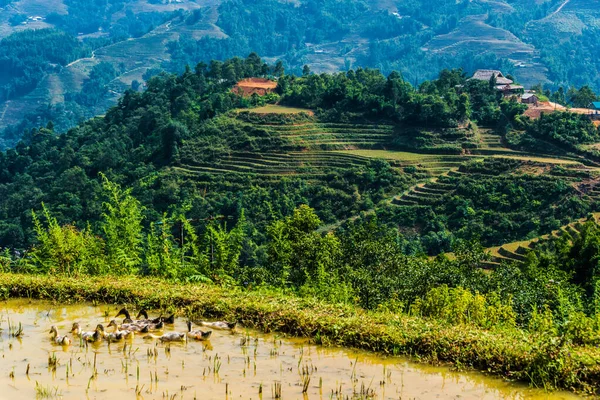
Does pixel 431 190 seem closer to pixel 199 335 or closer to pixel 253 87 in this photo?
pixel 253 87

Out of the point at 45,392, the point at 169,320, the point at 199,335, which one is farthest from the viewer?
the point at 169,320

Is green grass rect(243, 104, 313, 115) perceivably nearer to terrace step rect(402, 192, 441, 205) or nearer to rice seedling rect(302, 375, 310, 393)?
terrace step rect(402, 192, 441, 205)

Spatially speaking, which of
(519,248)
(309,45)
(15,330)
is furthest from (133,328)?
(309,45)

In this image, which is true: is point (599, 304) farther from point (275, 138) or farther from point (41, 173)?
point (41, 173)

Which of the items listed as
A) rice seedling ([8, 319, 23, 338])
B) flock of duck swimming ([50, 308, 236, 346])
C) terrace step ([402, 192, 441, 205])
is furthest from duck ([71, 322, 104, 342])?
terrace step ([402, 192, 441, 205])

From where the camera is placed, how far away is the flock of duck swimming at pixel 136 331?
905 cm

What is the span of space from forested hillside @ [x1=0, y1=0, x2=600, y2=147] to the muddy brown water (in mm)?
94115

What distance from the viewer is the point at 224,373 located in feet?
26.8

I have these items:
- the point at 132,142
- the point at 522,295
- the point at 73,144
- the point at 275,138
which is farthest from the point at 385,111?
the point at 522,295

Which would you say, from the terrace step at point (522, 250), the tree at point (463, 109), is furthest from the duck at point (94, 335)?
the tree at point (463, 109)

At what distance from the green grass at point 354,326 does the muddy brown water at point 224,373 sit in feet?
0.56

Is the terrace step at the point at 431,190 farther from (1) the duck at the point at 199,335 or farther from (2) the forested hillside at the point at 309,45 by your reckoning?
(2) the forested hillside at the point at 309,45

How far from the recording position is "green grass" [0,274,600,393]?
763cm

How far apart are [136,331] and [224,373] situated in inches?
63.4
